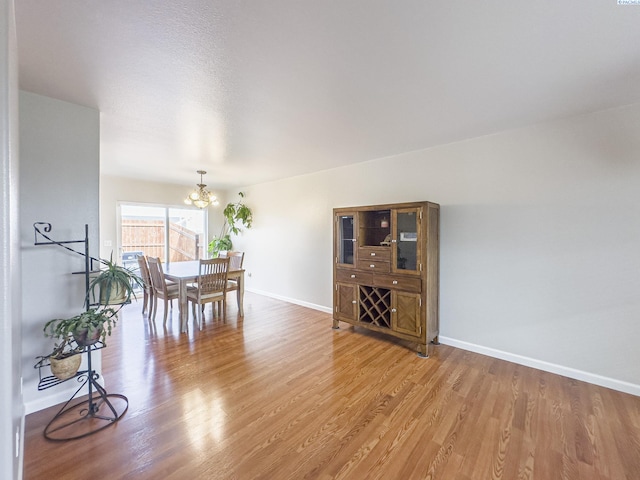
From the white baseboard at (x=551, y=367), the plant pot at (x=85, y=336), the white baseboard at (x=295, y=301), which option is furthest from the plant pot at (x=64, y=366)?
the white baseboard at (x=551, y=367)

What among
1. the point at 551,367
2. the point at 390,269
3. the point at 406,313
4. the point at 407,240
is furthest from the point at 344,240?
the point at 551,367

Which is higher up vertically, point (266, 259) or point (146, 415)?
point (266, 259)

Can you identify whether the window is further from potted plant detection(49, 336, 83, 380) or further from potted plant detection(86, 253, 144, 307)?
potted plant detection(49, 336, 83, 380)

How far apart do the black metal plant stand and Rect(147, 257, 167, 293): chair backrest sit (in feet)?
4.60

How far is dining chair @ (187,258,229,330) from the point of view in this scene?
3697 millimetres

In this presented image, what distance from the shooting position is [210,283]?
378cm

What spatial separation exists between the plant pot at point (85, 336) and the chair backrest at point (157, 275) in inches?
68.1

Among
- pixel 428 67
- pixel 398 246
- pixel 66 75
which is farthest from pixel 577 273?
pixel 66 75

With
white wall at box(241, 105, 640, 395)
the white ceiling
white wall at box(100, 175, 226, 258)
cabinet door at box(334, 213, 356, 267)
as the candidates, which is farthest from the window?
white wall at box(241, 105, 640, 395)

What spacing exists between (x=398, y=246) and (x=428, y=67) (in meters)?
1.86

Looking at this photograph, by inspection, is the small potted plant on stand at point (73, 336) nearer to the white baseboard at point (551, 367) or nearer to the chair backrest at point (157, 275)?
the chair backrest at point (157, 275)

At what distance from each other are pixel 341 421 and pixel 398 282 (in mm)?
1648

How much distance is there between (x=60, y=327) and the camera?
1927 mm

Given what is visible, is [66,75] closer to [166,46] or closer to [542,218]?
[166,46]
